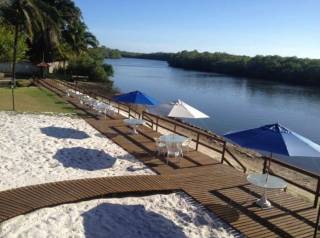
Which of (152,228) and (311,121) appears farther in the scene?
(311,121)

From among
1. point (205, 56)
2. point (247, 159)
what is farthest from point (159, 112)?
point (205, 56)

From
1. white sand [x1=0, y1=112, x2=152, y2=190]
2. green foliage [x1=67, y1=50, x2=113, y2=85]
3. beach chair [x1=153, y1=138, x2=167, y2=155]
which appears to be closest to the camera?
white sand [x1=0, y1=112, x2=152, y2=190]

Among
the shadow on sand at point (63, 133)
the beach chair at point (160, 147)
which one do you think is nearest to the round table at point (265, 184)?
the beach chair at point (160, 147)

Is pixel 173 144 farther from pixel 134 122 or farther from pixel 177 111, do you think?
pixel 134 122

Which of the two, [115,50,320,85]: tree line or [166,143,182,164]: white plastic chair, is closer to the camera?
[166,143,182,164]: white plastic chair

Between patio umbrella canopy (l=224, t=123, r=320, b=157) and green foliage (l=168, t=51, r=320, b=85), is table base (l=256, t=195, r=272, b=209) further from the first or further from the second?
green foliage (l=168, t=51, r=320, b=85)

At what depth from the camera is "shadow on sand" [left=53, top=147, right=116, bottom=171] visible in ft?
39.5

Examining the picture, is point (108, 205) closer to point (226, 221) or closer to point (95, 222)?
point (95, 222)

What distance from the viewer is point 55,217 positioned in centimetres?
832

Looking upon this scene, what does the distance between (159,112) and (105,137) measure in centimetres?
288

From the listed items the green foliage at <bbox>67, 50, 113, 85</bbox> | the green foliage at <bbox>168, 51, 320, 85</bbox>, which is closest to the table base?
the green foliage at <bbox>67, 50, 113, 85</bbox>

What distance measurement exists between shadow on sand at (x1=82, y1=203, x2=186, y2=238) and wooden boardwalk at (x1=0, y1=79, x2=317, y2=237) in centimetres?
83

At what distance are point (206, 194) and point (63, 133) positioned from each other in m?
7.50

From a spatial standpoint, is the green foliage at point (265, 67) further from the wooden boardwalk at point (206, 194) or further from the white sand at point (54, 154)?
the wooden boardwalk at point (206, 194)
